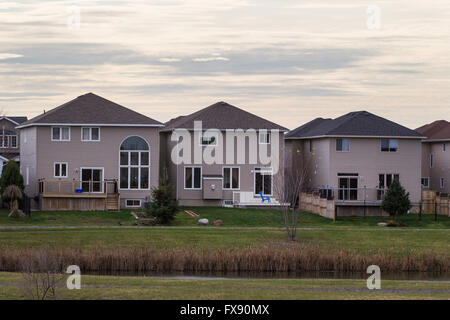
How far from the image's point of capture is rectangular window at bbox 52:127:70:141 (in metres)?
52.4

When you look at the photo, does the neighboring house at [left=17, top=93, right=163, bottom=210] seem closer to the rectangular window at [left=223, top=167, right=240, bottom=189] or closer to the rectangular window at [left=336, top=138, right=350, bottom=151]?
the rectangular window at [left=223, top=167, right=240, bottom=189]

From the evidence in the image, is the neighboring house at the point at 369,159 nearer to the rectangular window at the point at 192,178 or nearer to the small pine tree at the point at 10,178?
the rectangular window at the point at 192,178

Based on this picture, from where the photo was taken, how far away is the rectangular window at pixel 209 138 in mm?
55188

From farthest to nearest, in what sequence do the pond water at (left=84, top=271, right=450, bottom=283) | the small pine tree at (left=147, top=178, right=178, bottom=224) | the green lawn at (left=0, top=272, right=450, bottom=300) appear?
the small pine tree at (left=147, top=178, right=178, bottom=224), the pond water at (left=84, top=271, right=450, bottom=283), the green lawn at (left=0, top=272, right=450, bottom=300)

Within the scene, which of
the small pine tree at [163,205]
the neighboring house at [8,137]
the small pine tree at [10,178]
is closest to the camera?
the small pine tree at [163,205]

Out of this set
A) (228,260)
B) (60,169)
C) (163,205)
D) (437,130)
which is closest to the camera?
(228,260)

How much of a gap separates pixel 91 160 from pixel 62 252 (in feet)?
66.9

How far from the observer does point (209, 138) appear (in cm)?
5531

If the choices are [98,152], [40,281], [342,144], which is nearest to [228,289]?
[40,281]

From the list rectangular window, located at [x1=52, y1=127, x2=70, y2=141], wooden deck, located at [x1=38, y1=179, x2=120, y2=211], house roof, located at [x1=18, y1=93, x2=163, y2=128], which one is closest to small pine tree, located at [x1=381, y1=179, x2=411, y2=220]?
house roof, located at [x1=18, y1=93, x2=163, y2=128]

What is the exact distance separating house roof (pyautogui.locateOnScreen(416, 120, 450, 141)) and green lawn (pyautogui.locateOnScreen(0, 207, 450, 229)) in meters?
13.4

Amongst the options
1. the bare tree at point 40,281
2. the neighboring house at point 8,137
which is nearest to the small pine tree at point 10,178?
the neighboring house at point 8,137

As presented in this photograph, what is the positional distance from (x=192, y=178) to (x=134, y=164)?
432 cm

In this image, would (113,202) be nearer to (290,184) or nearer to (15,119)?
(290,184)
